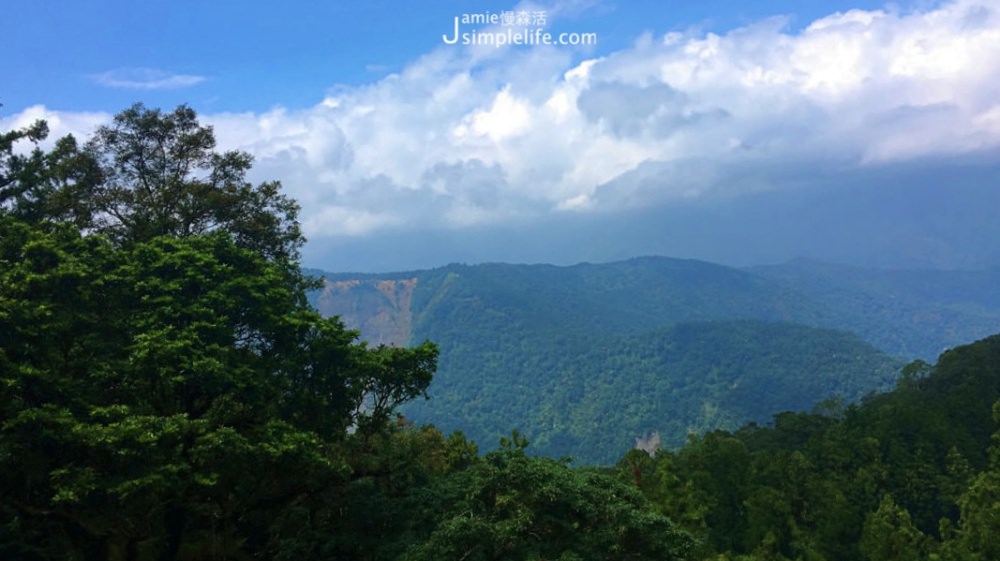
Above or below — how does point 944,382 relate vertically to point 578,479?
below

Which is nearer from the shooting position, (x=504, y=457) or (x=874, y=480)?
(x=504, y=457)

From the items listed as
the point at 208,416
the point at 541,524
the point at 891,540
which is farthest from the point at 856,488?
the point at 208,416

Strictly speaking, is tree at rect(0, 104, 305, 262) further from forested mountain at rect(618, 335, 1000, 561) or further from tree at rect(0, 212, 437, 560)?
forested mountain at rect(618, 335, 1000, 561)

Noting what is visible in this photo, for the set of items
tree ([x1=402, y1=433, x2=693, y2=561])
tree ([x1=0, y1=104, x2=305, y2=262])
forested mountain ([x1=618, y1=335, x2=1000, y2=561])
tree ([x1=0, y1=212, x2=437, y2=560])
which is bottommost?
forested mountain ([x1=618, y1=335, x2=1000, y2=561])

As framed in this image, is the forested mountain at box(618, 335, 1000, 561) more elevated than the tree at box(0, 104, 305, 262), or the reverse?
the tree at box(0, 104, 305, 262)

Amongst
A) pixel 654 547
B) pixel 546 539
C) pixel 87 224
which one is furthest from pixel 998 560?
pixel 87 224

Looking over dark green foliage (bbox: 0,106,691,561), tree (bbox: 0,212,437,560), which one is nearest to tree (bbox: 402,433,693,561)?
dark green foliage (bbox: 0,106,691,561)

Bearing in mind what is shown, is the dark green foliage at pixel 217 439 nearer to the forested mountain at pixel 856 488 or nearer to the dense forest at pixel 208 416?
the dense forest at pixel 208 416

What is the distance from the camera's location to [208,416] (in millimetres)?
14891

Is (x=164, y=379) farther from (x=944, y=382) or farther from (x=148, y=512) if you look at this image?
(x=944, y=382)

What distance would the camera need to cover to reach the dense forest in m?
13.1

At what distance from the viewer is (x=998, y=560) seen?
883 inches

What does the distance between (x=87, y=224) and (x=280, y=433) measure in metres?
12.7

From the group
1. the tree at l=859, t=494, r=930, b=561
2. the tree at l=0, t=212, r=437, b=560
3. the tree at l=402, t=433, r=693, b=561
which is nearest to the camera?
the tree at l=0, t=212, r=437, b=560
